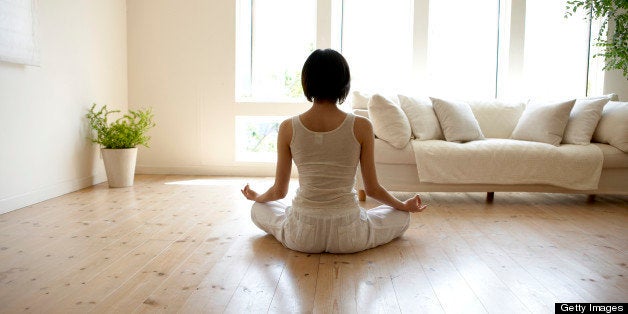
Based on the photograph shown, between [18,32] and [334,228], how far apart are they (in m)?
2.51

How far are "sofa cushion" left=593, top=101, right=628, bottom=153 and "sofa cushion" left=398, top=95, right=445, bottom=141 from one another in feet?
3.87

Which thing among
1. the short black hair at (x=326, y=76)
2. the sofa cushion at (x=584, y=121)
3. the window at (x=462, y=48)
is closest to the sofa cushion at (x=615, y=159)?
the sofa cushion at (x=584, y=121)

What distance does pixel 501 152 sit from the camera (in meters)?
3.73

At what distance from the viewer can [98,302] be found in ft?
5.70

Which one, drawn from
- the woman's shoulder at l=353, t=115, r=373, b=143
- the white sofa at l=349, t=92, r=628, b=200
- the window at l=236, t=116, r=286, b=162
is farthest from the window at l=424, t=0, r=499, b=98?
the woman's shoulder at l=353, t=115, r=373, b=143

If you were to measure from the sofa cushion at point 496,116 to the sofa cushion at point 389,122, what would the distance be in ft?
2.92

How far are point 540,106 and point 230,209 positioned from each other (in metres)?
2.60

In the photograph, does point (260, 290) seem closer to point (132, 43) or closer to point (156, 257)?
point (156, 257)

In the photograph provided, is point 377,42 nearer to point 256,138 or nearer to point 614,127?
point 256,138

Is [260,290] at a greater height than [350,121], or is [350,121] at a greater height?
[350,121]

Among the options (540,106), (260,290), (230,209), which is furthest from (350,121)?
(540,106)

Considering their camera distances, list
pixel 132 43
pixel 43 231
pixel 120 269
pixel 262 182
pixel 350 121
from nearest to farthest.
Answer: pixel 120 269 → pixel 350 121 → pixel 43 231 → pixel 262 182 → pixel 132 43

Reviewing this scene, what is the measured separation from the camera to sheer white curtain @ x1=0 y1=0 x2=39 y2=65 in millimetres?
3232

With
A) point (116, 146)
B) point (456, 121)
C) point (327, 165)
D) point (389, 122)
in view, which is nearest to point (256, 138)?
point (116, 146)
